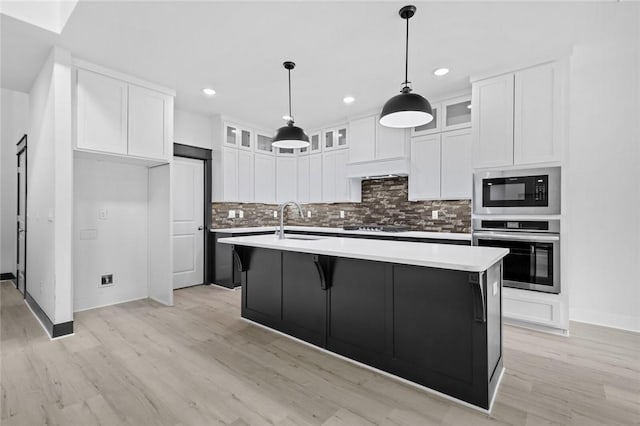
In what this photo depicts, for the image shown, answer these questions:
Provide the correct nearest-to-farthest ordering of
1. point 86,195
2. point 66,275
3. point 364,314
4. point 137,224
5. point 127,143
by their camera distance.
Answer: point 364,314, point 66,275, point 127,143, point 86,195, point 137,224

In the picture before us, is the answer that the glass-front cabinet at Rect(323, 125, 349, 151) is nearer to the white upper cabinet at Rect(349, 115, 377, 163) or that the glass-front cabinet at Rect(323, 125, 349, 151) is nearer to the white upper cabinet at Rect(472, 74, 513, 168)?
the white upper cabinet at Rect(349, 115, 377, 163)

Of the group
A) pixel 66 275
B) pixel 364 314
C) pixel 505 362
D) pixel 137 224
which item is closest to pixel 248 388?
pixel 364 314

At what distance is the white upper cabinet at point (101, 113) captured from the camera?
3287 mm

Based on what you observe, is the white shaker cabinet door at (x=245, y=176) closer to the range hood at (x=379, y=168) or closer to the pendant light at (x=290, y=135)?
the range hood at (x=379, y=168)

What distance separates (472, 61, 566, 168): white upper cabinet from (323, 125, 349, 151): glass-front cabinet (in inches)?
91.4

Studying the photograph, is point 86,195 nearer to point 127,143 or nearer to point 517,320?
point 127,143

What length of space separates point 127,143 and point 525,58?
4.33 meters

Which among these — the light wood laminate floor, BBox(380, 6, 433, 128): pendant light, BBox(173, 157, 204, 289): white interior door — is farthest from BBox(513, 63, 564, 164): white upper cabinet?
BBox(173, 157, 204, 289): white interior door

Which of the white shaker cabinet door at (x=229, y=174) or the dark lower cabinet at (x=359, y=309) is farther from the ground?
the white shaker cabinet door at (x=229, y=174)

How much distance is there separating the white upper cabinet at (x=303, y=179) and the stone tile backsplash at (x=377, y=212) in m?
0.34

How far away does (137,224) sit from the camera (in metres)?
4.35

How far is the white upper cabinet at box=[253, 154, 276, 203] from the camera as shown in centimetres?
576

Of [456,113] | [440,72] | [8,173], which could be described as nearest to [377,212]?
[456,113]

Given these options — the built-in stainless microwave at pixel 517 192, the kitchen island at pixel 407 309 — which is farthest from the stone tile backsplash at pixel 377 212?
the kitchen island at pixel 407 309
